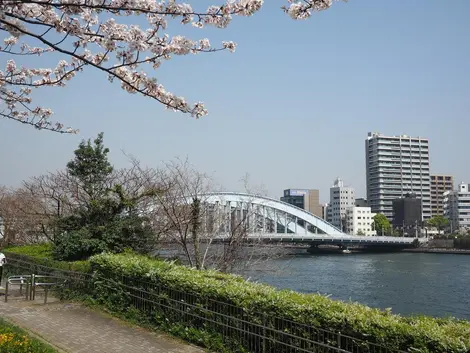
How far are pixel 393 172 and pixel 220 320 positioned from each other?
121610mm

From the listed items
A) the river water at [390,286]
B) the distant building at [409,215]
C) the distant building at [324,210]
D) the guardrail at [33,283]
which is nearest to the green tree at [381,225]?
the distant building at [409,215]

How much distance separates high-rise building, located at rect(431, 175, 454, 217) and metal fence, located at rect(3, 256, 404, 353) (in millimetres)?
127961

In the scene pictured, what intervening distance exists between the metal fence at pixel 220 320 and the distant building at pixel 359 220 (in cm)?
10435

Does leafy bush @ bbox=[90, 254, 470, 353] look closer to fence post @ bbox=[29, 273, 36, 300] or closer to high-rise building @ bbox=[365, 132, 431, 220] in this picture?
fence post @ bbox=[29, 273, 36, 300]

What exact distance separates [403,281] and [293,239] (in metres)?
22.0

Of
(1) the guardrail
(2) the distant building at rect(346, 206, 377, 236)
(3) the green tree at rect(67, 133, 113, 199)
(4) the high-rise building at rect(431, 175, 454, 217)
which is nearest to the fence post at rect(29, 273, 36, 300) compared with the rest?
(1) the guardrail

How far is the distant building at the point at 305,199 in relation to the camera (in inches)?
5349

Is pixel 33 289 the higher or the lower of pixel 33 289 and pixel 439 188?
the lower

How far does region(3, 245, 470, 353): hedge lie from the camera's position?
4.67 metres

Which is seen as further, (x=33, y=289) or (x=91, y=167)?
(x=91, y=167)

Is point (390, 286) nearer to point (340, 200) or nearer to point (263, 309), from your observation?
point (263, 309)

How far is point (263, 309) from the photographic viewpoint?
240 inches

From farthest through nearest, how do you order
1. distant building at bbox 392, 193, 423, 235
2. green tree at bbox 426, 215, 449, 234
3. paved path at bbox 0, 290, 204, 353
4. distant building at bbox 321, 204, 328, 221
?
1. distant building at bbox 321, 204, 328, 221
2. distant building at bbox 392, 193, 423, 235
3. green tree at bbox 426, 215, 449, 234
4. paved path at bbox 0, 290, 204, 353

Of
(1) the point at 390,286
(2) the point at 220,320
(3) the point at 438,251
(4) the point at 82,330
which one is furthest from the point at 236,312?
(3) the point at 438,251
